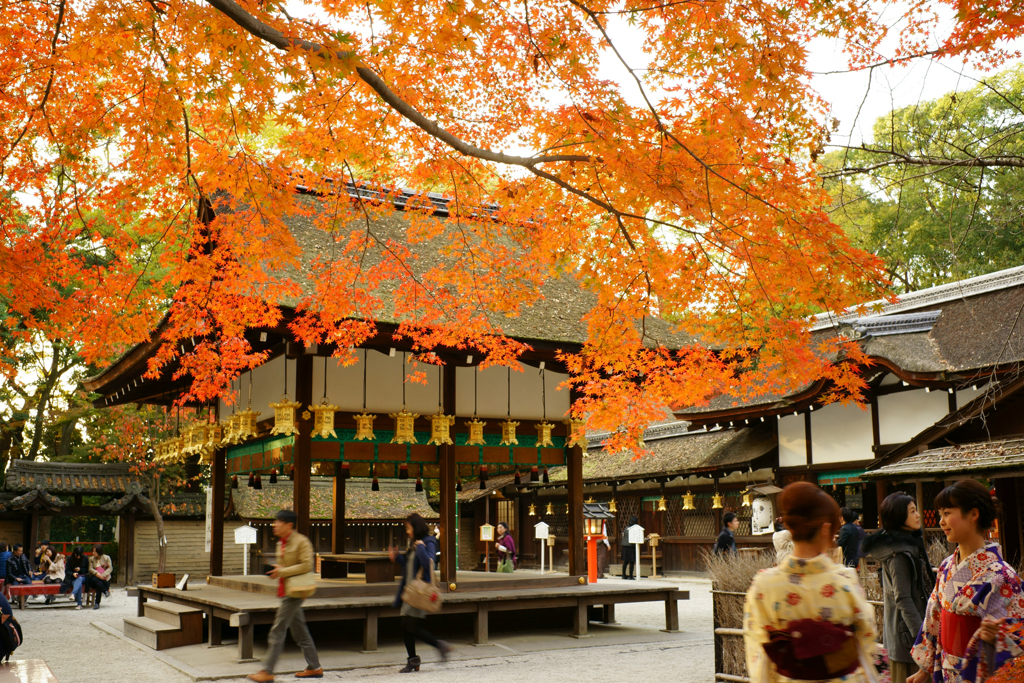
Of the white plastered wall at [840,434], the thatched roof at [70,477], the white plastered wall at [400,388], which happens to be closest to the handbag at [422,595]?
the white plastered wall at [400,388]

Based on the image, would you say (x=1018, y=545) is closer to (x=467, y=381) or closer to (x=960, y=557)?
(x=467, y=381)

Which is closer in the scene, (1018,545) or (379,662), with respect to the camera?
(379,662)

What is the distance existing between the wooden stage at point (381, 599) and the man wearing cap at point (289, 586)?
1827 mm

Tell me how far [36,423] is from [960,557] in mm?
27633

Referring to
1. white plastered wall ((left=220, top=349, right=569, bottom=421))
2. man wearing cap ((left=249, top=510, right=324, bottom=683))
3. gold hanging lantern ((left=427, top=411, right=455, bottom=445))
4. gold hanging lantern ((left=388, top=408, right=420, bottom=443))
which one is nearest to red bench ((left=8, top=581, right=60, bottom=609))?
white plastered wall ((left=220, top=349, right=569, bottom=421))

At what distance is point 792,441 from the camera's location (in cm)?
1831

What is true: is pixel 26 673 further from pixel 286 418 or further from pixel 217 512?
pixel 217 512

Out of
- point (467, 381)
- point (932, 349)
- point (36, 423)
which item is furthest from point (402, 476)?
point (36, 423)

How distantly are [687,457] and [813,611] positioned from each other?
1865 cm

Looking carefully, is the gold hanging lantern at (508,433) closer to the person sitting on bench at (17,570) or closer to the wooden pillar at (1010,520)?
the wooden pillar at (1010,520)

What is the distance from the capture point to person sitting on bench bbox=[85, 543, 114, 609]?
57.3ft

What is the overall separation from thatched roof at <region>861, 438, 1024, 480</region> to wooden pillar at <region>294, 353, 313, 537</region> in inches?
281

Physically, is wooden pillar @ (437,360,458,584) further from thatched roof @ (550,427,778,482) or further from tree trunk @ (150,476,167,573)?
tree trunk @ (150,476,167,573)

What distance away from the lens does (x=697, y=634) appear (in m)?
11.9
